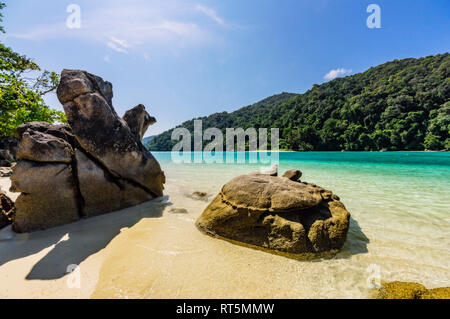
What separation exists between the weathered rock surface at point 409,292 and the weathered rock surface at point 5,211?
645 centimetres

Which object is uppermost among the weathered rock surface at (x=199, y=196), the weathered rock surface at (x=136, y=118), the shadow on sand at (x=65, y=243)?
the weathered rock surface at (x=136, y=118)

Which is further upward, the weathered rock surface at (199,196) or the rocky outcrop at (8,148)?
the rocky outcrop at (8,148)

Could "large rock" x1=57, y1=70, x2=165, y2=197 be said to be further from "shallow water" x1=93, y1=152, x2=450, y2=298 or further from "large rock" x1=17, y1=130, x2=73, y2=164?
"shallow water" x1=93, y1=152, x2=450, y2=298

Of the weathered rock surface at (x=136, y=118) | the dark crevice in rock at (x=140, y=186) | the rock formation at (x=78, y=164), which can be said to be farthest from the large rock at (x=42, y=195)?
the weathered rock surface at (x=136, y=118)

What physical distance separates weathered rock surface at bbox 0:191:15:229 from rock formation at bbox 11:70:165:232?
0.45 metres

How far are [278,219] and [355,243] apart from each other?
1.60m

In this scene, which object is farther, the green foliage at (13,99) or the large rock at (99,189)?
the green foliage at (13,99)

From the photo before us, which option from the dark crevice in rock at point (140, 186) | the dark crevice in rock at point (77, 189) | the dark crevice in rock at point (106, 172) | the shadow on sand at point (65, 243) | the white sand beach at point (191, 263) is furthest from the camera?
the dark crevice in rock at point (140, 186)

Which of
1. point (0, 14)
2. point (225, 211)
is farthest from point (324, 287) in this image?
point (0, 14)

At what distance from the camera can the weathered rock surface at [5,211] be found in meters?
3.55

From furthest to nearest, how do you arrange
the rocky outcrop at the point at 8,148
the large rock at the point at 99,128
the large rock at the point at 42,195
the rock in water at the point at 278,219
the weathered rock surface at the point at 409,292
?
the rocky outcrop at the point at 8,148 < the large rock at the point at 99,128 < the large rock at the point at 42,195 < the rock in water at the point at 278,219 < the weathered rock surface at the point at 409,292

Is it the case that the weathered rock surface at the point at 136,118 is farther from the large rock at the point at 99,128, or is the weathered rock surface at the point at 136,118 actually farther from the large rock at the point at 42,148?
the large rock at the point at 42,148

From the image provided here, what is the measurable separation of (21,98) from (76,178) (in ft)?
36.5
